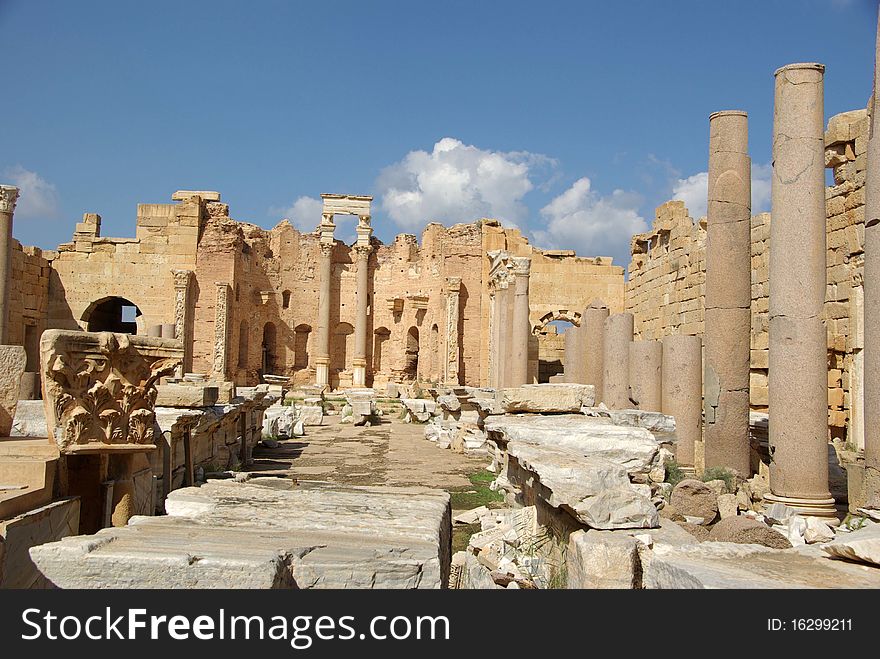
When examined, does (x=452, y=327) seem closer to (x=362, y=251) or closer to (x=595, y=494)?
(x=362, y=251)

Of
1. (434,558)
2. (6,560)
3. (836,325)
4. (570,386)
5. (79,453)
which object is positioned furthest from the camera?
(836,325)

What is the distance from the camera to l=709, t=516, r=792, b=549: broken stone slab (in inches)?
202

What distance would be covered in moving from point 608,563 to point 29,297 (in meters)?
28.2

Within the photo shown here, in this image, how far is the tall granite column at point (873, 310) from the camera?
6492 millimetres

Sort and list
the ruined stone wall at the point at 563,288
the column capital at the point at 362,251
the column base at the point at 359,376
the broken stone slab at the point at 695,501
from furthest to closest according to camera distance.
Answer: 1. the column capital at the point at 362,251
2. the column base at the point at 359,376
3. the ruined stone wall at the point at 563,288
4. the broken stone slab at the point at 695,501

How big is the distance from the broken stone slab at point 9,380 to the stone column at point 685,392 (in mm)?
7868

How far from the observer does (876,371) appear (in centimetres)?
648

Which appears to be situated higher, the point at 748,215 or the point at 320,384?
the point at 748,215

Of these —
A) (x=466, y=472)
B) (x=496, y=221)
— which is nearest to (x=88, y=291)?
(x=496, y=221)

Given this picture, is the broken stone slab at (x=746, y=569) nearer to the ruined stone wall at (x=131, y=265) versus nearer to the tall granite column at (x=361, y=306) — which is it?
the tall granite column at (x=361, y=306)

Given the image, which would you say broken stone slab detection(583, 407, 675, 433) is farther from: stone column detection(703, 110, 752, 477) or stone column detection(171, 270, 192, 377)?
stone column detection(171, 270, 192, 377)

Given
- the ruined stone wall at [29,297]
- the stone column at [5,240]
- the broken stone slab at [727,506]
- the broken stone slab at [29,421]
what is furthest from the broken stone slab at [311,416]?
the broken stone slab at [727,506]
